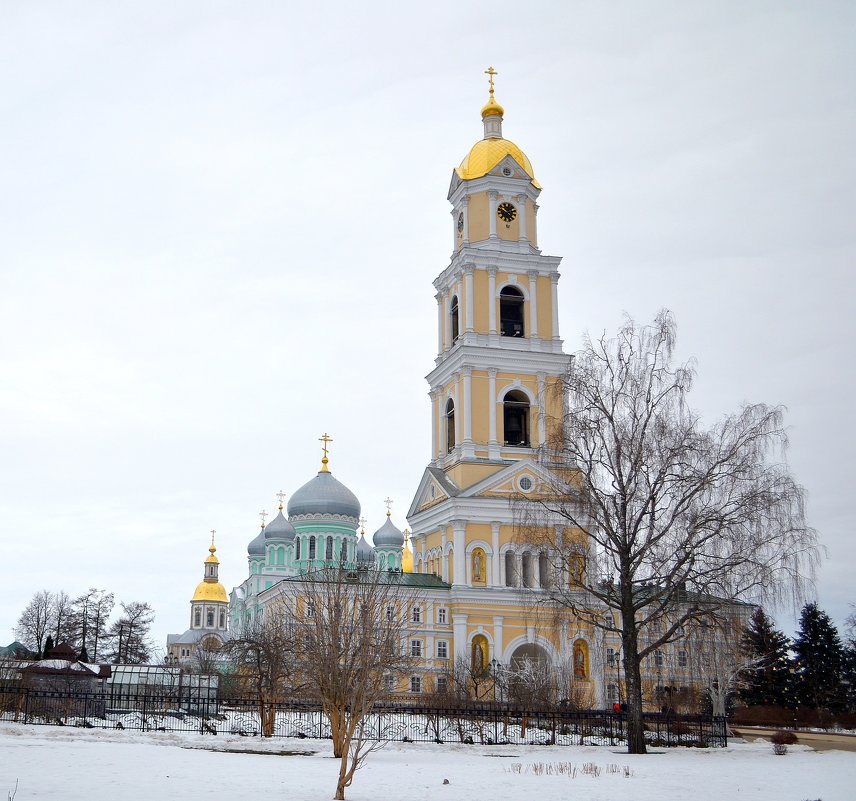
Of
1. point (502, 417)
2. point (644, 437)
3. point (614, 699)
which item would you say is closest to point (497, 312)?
point (502, 417)

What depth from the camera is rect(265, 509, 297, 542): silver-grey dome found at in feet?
265

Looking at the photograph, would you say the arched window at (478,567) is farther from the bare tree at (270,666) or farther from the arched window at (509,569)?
the bare tree at (270,666)

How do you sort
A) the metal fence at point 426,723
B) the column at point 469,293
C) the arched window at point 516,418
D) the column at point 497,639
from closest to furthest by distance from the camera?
the metal fence at point 426,723 → the column at point 497,639 → the arched window at point 516,418 → the column at point 469,293

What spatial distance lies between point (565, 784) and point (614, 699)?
104 feet

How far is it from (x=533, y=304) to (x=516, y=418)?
6165 mm

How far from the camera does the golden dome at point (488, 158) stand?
56.9 m

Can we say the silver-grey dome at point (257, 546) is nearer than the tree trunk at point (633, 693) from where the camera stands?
No

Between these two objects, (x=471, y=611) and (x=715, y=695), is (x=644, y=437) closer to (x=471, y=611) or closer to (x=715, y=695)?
(x=715, y=695)

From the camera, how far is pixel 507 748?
27453 mm

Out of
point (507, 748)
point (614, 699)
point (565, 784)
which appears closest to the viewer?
point (565, 784)

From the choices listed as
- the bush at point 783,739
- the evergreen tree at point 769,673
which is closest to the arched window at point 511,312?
the evergreen tree at point 769,673

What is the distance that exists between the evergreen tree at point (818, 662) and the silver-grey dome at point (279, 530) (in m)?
40.7

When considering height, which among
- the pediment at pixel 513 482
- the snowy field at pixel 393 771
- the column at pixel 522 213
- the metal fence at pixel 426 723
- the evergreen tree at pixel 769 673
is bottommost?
the snowy field at pixel 393 771

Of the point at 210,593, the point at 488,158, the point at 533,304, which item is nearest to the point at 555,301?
the point at 533,304
